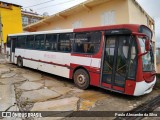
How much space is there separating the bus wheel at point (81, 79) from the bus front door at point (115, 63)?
913 mm

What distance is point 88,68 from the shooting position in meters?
7.30

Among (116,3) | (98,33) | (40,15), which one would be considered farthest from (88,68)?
(40,15)

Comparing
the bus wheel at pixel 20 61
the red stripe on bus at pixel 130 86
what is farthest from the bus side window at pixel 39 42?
the red stripe on bus at pixel 130 86

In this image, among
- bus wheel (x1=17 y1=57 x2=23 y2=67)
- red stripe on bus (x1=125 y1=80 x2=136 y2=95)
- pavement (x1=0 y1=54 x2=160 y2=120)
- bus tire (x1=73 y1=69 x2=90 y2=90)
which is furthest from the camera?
bus wheel (x1=17 y1=57 x2=23 y2=67)

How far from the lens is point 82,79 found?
25.0 ft

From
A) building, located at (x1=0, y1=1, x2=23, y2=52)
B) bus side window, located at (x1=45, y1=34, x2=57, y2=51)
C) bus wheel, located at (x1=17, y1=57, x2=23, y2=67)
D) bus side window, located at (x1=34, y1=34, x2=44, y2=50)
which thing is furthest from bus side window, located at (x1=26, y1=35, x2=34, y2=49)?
building, located at (x1=0, y1=1, x2=23, y2=52)

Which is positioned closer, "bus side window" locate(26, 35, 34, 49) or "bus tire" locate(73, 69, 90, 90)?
"bus tire" locate(73, 69, 90, 90)

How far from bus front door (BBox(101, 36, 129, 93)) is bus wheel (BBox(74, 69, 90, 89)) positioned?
0.91 meters

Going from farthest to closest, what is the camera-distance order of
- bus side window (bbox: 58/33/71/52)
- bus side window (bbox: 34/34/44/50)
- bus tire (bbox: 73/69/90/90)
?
bus side window (bbox: 34/34/44/50) < bus side window (bbox: 58/33/71/52) < bus tire (bbox: 73/69/90/90)

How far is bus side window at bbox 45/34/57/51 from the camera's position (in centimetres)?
911

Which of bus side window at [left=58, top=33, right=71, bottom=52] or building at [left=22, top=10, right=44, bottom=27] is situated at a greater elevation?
building at [left=22, top=10, right=44, bottom=27]

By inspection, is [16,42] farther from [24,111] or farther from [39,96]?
[24,111]

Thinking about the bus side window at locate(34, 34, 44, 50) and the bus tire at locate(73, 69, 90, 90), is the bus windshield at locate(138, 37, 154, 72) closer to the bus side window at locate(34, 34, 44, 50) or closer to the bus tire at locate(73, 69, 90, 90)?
the bus tire at locate(73, 69, 90, 90)

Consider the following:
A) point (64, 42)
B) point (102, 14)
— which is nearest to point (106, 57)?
point (64, 42)
